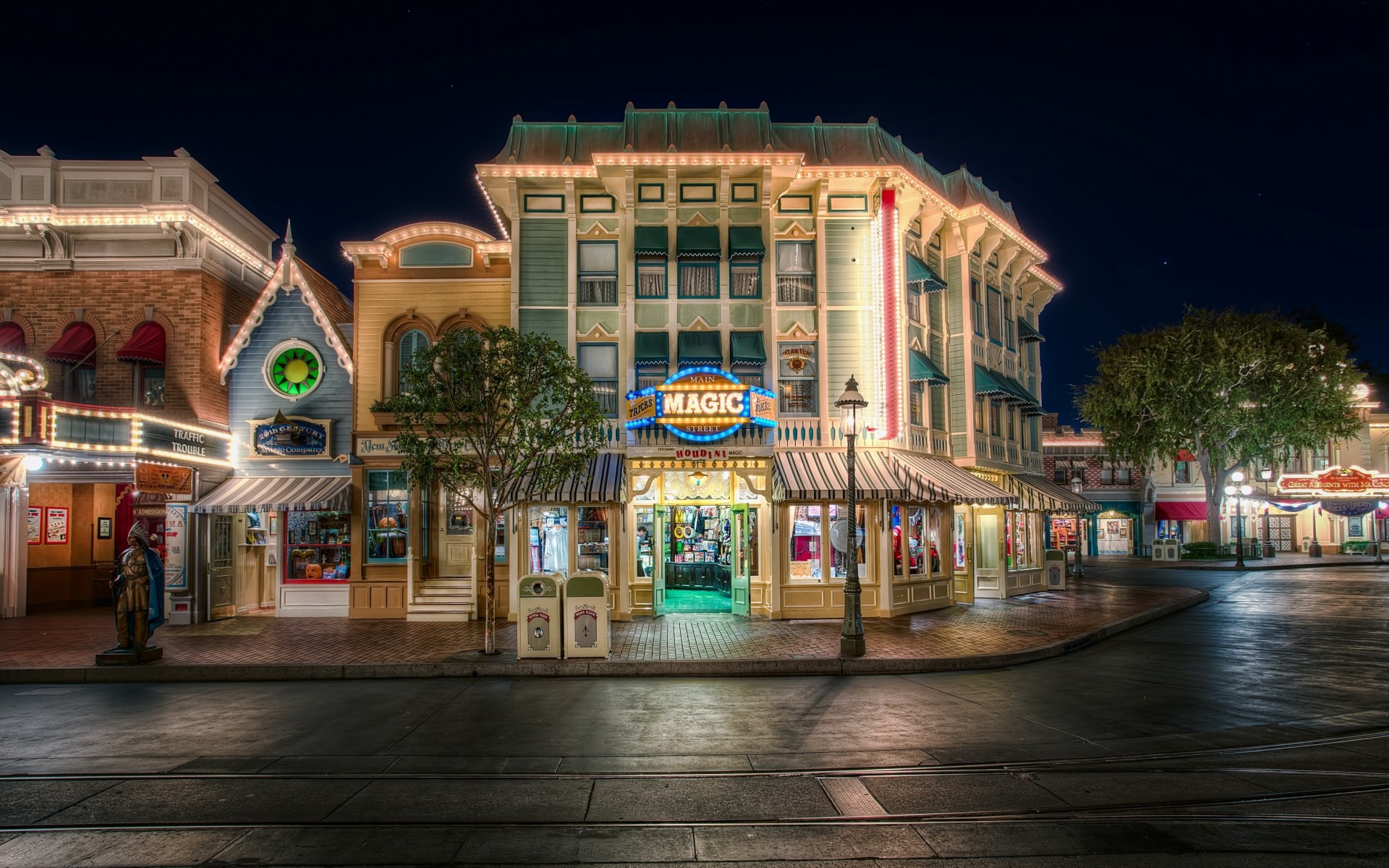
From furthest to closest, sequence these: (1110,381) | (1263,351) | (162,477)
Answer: (1110,381) < (1263,351) < (162,477)

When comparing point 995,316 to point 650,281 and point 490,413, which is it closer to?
point 650,281

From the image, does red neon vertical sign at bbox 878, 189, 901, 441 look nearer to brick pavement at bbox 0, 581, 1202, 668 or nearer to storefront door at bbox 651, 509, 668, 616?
brick pavement at bbox 0, 581, 1202, 668

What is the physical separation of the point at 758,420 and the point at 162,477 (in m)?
12.9

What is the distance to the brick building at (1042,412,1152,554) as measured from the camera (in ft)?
166

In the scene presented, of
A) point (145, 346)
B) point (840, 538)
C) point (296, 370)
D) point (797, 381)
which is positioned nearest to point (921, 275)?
point (797, 381)

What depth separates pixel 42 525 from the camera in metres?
22.7

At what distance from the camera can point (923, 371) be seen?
2159cm

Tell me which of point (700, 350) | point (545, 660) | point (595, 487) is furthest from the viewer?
point (700, 350)

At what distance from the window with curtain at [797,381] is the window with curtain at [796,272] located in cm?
132

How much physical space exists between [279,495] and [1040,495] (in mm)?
21599

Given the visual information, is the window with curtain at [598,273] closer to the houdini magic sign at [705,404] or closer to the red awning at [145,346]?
the houdini magic sign at [705,404]

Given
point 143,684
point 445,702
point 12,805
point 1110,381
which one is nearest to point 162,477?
point 143,684

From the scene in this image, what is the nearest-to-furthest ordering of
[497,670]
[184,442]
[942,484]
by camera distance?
[497,670]
[184,442]
[942,484]

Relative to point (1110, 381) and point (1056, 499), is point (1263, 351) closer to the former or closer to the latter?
point (1110, 381)
